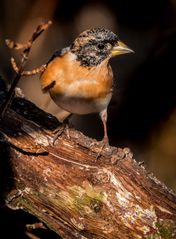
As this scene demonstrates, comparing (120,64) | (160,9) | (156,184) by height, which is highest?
(160,9)

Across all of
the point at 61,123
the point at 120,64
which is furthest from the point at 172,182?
the point at 61,123

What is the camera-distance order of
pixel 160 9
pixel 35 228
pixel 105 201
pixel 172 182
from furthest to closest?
pixel 160 9
pixel 172 182
pixel 35 228
pixel 105 201

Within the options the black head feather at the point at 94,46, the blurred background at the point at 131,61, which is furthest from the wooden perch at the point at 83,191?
the blurred background at the point at 131,61

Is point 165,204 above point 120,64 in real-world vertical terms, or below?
below

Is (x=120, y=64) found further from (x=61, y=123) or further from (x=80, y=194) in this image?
(x=80, y=194)

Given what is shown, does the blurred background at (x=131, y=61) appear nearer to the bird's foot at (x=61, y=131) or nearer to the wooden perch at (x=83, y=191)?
the bird's foot at (x=61, y=131)

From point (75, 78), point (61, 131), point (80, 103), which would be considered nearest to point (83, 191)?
point (61, 131)
